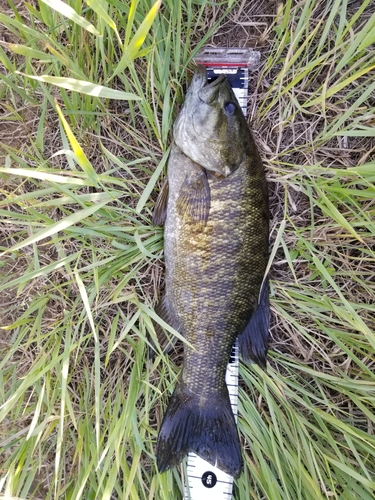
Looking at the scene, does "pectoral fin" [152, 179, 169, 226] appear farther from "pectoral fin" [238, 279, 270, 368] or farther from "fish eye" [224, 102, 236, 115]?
"pectoral fin" [238, 279, 270, 368]

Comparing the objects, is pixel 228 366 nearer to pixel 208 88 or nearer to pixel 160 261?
pixel 160 261

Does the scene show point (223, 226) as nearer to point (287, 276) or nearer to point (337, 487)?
point (287, 276)

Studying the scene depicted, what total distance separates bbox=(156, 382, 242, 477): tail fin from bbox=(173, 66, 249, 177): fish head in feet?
3.52

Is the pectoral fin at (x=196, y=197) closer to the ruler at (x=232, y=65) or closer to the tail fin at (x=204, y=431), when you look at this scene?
the ruler at (x=232, y=65)

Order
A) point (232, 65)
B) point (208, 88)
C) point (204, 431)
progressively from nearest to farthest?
point (208, 88) → point (204, 431) → point (232, 65)

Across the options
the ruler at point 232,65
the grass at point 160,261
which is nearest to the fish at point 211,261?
the grass at point 160,261

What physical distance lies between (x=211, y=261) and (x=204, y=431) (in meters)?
0.81

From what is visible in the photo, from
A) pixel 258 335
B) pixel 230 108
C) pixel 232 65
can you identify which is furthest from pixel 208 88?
pixel 258 335

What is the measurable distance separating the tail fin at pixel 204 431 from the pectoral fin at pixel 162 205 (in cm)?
83

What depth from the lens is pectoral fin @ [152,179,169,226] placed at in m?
1.81

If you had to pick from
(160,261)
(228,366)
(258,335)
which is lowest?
(228,366)

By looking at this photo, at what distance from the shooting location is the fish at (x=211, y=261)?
1601 millimetres


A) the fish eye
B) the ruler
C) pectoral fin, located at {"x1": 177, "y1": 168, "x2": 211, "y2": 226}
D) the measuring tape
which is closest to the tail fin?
the measuring tape

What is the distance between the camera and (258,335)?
179 cm
